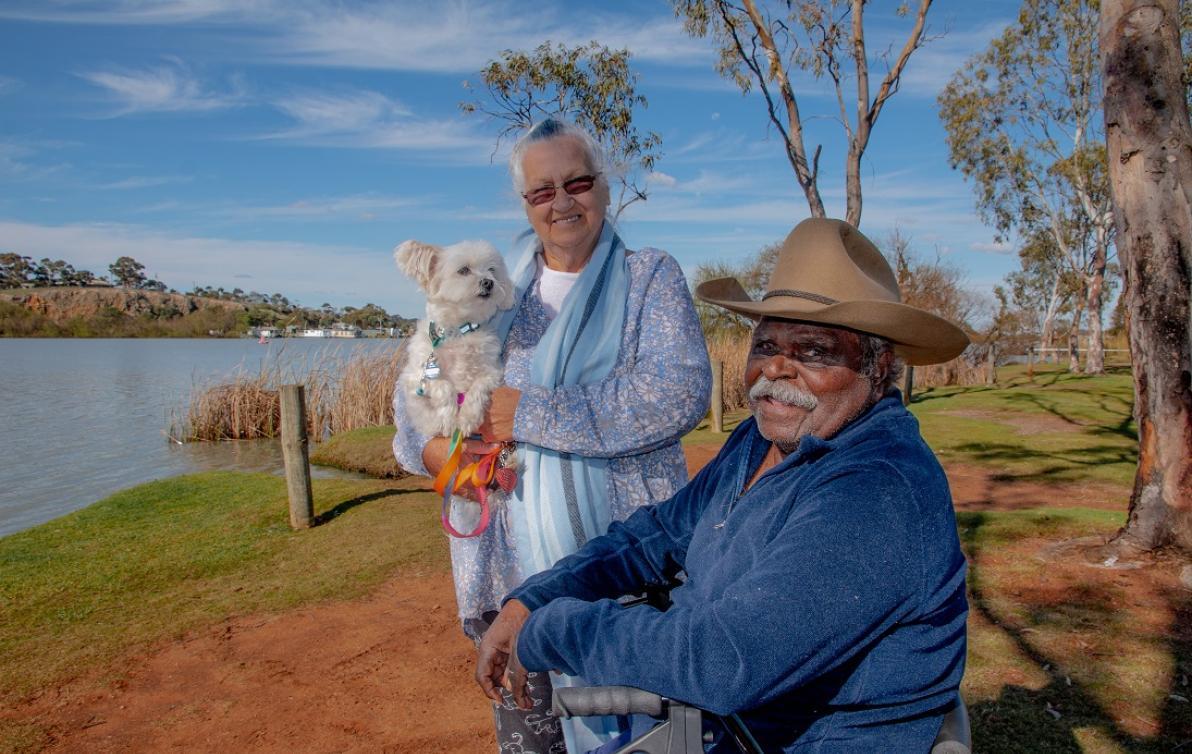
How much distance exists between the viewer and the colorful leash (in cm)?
242

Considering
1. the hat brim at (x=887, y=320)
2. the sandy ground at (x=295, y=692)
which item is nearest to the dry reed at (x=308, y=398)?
the sandy ground at (x=295, y=692)

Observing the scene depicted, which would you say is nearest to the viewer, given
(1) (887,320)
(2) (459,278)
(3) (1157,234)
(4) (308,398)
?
(1) (887,320)

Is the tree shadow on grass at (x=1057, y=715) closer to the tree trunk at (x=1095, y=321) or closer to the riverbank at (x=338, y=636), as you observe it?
the riverbank at (x=338, y=636)

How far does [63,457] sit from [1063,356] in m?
47.5

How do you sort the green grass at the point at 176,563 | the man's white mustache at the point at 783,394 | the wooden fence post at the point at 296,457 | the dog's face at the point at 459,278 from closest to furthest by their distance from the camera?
1. the man's white mustache at the point at 783,394
2. the dog's face at the point at 459,278
3. the green grass at the point at 176,563
4. the wooden fence post at the point at 296,457

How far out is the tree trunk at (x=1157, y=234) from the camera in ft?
16.0

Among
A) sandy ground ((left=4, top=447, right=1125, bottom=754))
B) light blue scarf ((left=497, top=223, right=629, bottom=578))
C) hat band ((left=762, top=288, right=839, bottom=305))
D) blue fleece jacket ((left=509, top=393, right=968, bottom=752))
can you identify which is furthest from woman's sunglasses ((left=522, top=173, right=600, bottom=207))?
→ sandy ground ((left=4, top=447, right=1125, bottom=754))

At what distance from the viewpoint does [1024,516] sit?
6055mm

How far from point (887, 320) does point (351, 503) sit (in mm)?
6961

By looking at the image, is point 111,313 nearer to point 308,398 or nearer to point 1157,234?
point 308,398

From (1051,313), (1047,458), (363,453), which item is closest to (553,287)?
(363,453)

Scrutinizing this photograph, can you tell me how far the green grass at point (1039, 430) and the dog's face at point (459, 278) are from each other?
8.15 metres

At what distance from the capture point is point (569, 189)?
2369mm

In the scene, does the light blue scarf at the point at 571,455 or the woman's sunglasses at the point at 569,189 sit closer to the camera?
the light blue scarf at the point at 571,455
